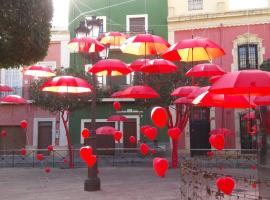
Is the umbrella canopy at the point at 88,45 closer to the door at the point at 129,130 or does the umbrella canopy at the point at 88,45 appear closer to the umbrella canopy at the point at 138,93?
the umbrella canopy at the point at 138,93

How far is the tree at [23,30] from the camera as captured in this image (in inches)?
247

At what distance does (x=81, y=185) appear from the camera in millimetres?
12156

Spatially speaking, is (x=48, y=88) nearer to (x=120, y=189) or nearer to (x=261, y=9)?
(x=120, y=189)

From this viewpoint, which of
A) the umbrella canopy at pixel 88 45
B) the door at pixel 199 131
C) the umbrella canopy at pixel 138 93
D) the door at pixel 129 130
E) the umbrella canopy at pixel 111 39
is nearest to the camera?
the umbrella canopy at pixel 88 45

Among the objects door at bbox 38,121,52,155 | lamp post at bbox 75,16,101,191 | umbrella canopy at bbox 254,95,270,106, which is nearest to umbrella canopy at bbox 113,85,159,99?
lamp post at bbox 75,16,101,191

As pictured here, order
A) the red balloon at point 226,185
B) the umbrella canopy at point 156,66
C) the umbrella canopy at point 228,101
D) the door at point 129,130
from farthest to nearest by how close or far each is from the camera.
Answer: the door at point 129,130, the umbrella canopy at point 156,66, the umbrella canopy at point 228,101, the red balloon at point 226,185

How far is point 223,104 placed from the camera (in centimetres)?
860

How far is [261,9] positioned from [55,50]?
1240cm

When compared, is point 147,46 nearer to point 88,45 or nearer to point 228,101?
point 88,45

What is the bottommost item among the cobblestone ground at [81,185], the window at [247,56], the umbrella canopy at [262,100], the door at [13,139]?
the cobblestone ground at [81,185]

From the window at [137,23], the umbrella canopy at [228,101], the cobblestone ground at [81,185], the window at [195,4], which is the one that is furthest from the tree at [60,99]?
the umbrella canopy at [228,101]

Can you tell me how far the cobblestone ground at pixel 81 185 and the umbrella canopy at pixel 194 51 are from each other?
3.71 meters

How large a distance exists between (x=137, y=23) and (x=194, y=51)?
537 inches

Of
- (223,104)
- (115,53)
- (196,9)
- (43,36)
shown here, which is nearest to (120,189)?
(223,104)
